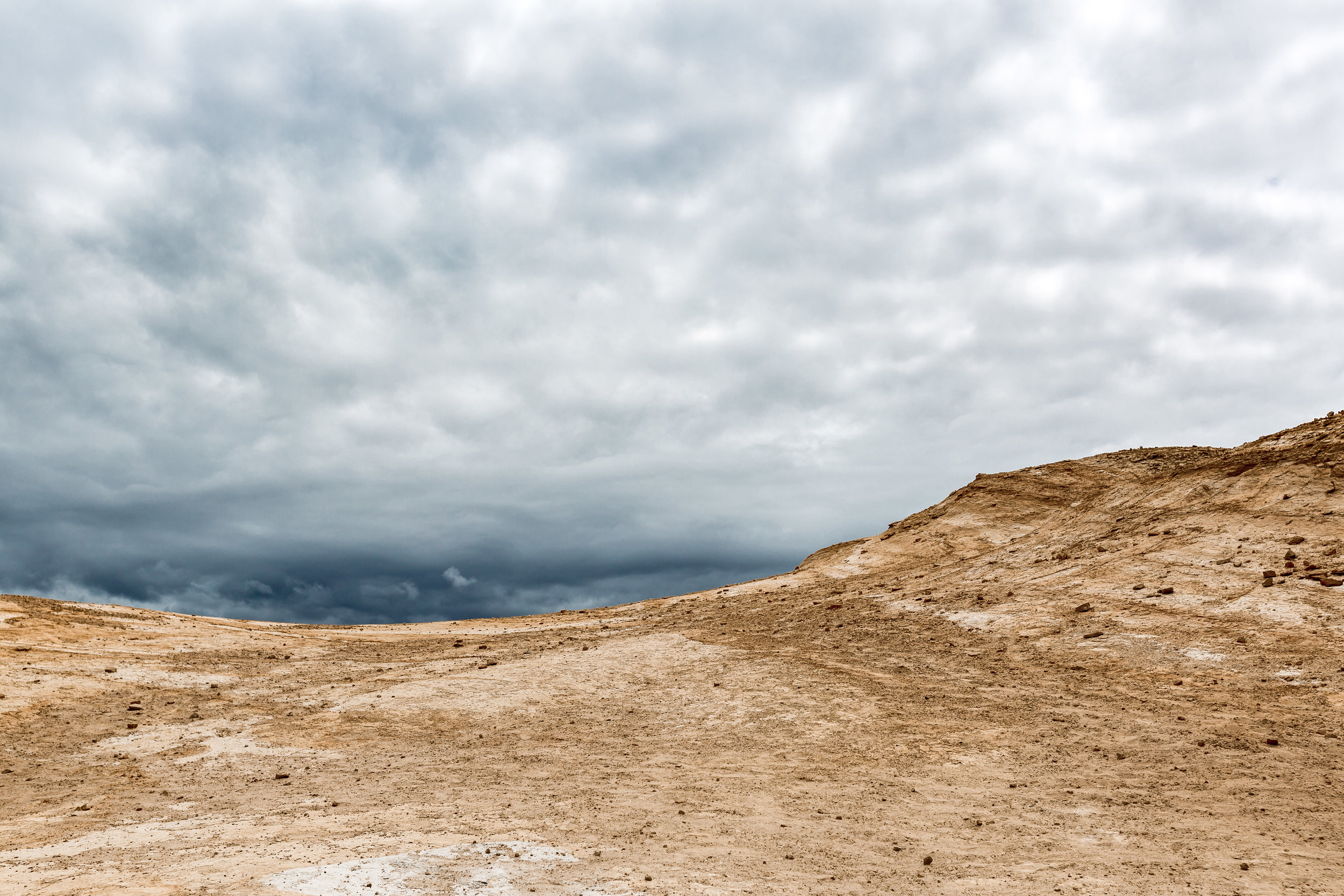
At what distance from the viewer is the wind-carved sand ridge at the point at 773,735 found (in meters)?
9.63

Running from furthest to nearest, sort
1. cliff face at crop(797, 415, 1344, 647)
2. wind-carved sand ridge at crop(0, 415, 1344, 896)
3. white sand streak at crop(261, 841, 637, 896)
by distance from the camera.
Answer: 1. cliff face at crop(797, 415, 1344, 647)
2. wind-carved sand ridge at crop(0, 415, 1344, 896)
3. white sand streak at crop(261, 841, 637, 896)

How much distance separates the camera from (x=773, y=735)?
1588 cm

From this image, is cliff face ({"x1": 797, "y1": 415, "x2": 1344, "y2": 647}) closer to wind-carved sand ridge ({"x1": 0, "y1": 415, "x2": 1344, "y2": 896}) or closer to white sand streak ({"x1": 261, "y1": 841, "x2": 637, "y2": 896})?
wind-carved sand ridge ({"x1": 0, "y1": 415, "x2": 1344, "y2": 896})

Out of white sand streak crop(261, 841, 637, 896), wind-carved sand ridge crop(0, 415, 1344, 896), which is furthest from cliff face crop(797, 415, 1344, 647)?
white sand streak crop(261, 841, 637, 896)

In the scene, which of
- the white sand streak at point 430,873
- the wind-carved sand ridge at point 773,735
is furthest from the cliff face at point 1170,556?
the white sand streak at point 430,873

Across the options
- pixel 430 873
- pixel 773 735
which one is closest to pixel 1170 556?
pixel 773 735

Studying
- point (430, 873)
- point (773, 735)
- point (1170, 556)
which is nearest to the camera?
point (430, 873)

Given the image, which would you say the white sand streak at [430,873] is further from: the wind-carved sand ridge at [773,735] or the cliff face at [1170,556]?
the cliff face at [1170,556]

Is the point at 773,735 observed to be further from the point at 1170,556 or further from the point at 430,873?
the point at 1170,556

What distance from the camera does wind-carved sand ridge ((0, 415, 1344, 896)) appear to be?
31.6 feet

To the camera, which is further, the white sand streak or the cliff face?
the cliff face

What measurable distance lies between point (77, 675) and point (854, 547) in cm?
3364

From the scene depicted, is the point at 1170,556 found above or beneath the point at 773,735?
above

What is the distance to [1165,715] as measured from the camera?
15289 mm
